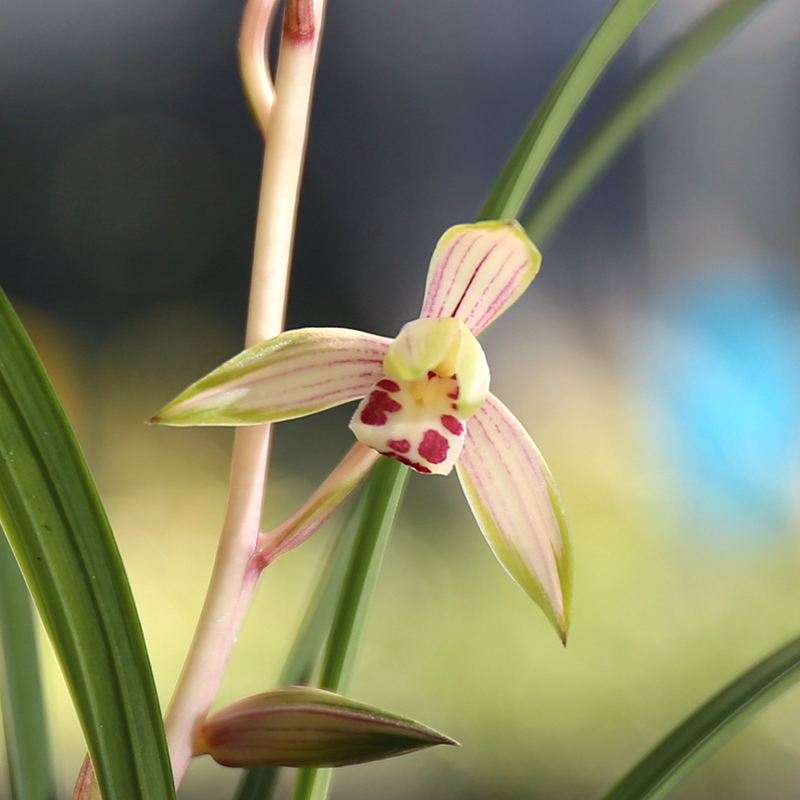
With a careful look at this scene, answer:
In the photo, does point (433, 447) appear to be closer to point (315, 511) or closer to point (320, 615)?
point (315, 511)

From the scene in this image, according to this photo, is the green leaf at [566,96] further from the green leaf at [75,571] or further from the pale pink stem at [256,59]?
the green leaf at [75,571]

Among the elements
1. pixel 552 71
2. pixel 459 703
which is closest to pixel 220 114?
pixel 552 71

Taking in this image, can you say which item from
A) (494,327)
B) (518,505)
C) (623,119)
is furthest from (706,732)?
(494,327)

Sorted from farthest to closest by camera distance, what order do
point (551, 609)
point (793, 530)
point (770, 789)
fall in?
point (793, 530), point (770, 789), point (551, 609)

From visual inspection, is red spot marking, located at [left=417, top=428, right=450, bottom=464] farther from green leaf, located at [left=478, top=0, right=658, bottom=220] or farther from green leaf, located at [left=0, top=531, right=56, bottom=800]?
green leaf, located at [left=0, top=531, right=56, bottom=800]

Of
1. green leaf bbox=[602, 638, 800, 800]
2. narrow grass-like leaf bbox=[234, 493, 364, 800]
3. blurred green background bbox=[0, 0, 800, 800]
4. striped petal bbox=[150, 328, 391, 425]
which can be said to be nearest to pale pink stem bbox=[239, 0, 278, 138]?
striped petal bbox=[150, 328, 391, 425]

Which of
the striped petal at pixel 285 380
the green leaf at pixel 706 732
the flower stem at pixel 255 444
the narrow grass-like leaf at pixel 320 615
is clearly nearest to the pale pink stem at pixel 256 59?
the flower stem at pixel 255 444

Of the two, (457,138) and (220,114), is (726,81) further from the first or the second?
(220,114)

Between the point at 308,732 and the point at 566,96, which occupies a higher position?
the point at 566,96
